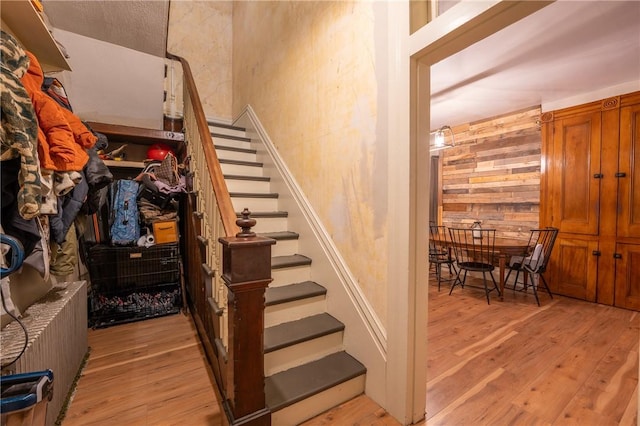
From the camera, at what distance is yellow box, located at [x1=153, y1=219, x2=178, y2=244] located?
9.55 ft

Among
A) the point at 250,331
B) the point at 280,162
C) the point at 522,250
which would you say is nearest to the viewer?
the point at 250,331

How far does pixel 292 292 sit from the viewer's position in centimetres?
205

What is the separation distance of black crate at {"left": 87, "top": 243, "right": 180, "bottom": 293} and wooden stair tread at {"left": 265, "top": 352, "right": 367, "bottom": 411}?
1.89 metres

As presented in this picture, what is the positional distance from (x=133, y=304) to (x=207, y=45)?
3712mm

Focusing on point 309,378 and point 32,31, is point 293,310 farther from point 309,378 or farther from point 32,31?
point 32,31

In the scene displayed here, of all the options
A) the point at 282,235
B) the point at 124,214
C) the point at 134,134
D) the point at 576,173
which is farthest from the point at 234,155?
the point at 576,173

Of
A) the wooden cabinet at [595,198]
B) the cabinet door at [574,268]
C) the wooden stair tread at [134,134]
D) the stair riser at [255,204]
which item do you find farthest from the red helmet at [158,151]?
the cabinet door at [574,268]

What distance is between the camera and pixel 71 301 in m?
1.79

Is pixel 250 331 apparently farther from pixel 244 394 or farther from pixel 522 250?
pixel 522 250

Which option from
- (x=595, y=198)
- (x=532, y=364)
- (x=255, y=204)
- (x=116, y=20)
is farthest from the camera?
(x=595, y=198)

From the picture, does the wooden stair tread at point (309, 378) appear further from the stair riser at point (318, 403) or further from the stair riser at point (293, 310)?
the stair riser at point (293, 310)

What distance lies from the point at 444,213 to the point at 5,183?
213 inches

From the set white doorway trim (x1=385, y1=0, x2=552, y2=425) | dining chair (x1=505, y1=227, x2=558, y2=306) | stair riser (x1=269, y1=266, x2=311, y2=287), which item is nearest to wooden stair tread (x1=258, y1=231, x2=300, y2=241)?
stair riser (x1=269, y1=266, x2=311, y2=287)

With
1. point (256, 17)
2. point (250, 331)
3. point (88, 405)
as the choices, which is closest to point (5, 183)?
point (250, 331)
